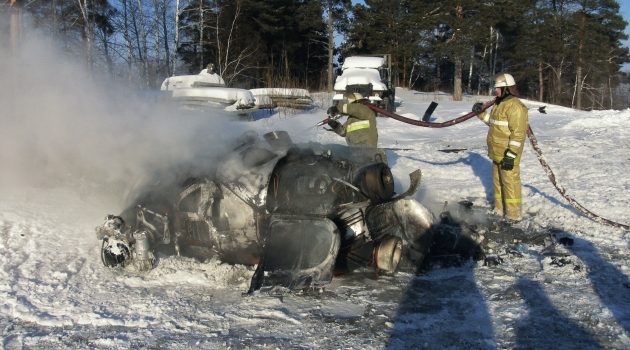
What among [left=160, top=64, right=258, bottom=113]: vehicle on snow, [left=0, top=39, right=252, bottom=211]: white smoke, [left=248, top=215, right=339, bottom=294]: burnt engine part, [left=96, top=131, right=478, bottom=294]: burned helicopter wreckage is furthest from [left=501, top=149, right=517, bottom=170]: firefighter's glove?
[left=160, top=64, right=258, bottom=113]: vehicle on snow

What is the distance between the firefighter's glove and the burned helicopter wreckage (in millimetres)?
1923

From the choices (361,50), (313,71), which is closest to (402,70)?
(361,50)

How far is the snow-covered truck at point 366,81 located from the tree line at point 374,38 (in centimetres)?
789

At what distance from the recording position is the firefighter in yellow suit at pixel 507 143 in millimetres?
6504

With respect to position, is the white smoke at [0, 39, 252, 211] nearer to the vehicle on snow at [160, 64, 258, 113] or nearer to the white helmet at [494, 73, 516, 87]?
the white helmet at [494, 73, 516, 87]

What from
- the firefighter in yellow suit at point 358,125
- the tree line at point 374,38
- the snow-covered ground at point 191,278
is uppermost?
the tree line at point 374,38

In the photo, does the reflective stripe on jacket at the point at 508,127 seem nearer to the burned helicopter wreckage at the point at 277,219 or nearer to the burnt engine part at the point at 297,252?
the burned helicopter wreckage at the point at 277,219

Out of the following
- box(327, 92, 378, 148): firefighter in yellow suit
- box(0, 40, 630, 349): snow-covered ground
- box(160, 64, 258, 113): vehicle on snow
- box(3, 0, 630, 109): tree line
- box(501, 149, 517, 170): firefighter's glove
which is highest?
box(3, 0, 630, 109): tree line

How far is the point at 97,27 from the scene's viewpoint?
25.3m

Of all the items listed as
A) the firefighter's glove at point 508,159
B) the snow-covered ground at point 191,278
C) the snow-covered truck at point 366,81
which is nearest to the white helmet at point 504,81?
the firefighter's glove at point 508,159

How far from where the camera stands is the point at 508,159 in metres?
6.39

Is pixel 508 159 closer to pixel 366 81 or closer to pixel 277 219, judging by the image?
pixel 277 219

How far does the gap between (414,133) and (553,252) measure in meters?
9.89

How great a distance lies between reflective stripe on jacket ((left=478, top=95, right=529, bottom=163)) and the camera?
651 cm
